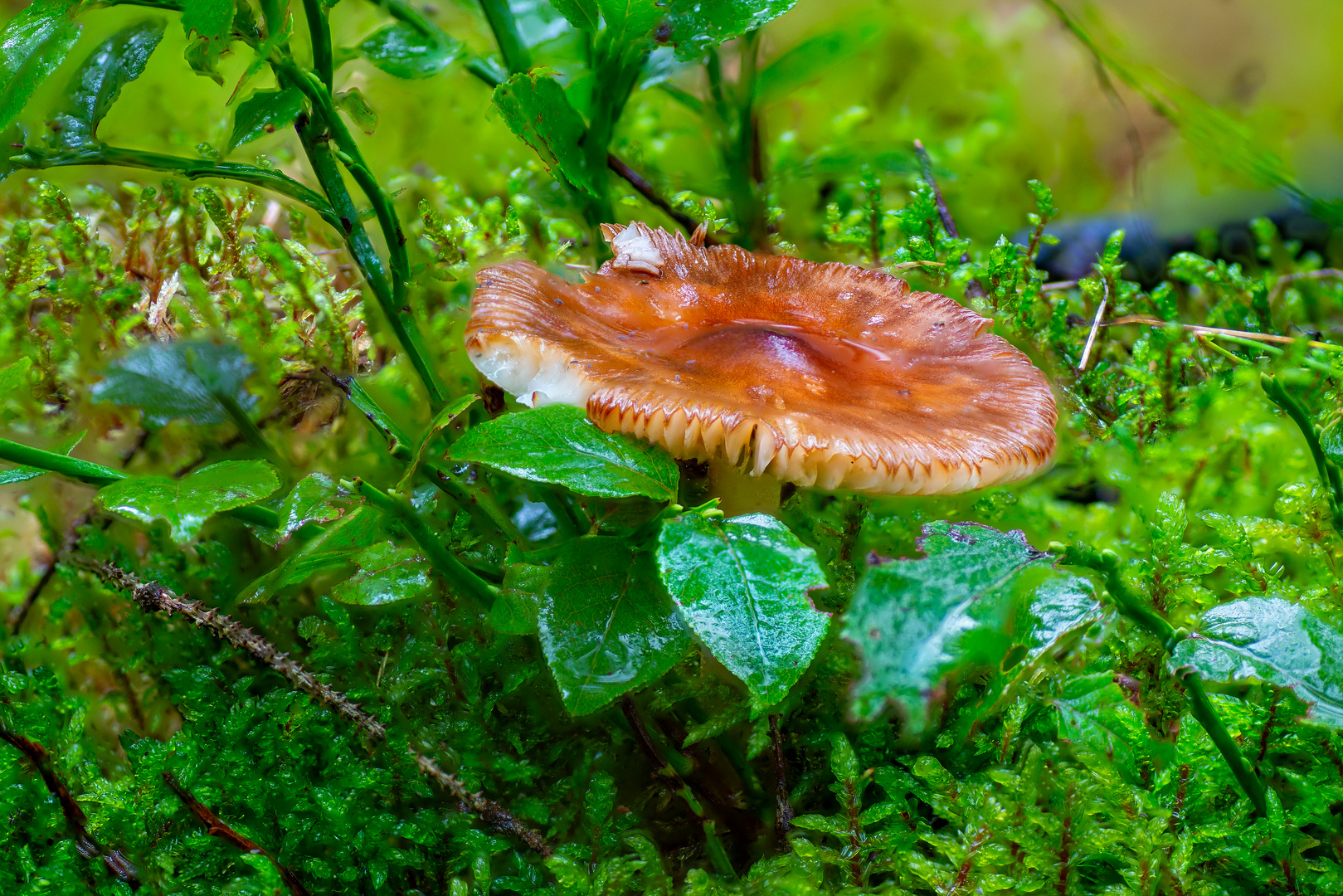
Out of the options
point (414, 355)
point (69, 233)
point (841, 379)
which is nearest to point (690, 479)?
point (841, 379)

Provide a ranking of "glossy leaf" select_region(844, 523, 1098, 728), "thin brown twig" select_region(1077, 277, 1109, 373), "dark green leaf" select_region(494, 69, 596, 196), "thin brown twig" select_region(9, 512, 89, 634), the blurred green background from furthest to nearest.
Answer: the blurred green background, "thin brown twig" select_region(1077, 277, 1109, 373), "thin brown twig" select_region(9, 512, 89, 634), "dark green leaf" select_region(494, 69, 596, 196), "glossy leaf" select_region(844, 523, 1098, 728)

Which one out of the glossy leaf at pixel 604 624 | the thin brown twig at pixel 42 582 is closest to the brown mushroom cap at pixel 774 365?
the glossy leaf at pixel 604 624

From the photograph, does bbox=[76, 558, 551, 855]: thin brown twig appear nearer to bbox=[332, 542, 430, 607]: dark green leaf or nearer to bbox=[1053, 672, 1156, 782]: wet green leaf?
bbox=[332, 542, 430, 607]: dark green leaf

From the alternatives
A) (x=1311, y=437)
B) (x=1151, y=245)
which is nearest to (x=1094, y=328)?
(x=1311, y=437)

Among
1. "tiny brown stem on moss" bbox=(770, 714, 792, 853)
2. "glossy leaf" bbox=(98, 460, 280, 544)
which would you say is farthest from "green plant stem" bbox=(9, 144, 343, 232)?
"tiny brown stem on moss" bbox=(770, 714, 792, 853)

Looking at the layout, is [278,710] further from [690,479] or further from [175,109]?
[175,109]

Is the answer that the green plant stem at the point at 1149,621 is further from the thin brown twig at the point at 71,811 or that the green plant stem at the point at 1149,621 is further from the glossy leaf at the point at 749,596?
the thin brown twig at the point at 71,811
